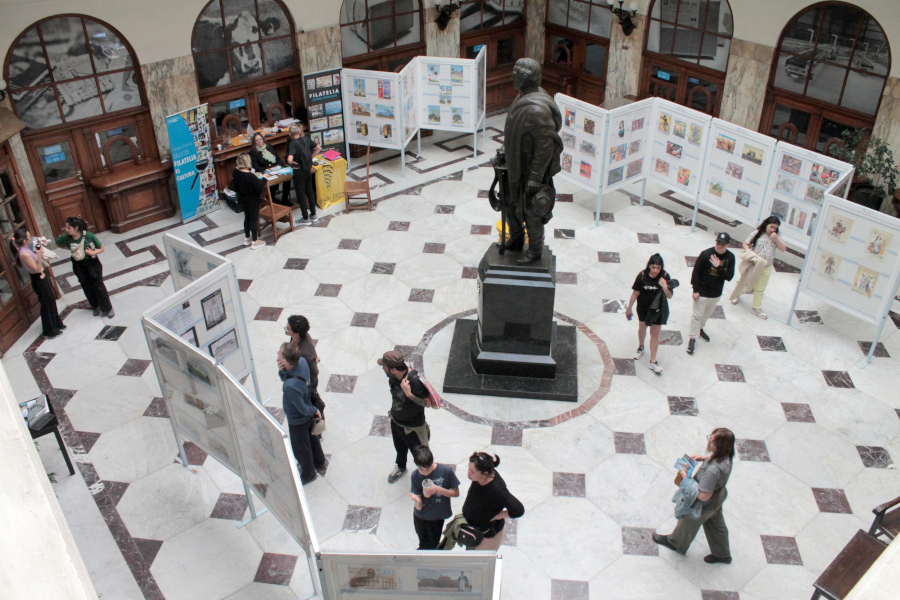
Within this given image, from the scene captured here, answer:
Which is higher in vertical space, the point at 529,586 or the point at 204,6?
the point at 204,6

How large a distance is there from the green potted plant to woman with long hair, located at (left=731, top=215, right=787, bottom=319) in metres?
2.10

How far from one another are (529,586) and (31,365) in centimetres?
577

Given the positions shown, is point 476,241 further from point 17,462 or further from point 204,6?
point 17,462

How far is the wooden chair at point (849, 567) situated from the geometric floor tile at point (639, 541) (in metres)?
1.25

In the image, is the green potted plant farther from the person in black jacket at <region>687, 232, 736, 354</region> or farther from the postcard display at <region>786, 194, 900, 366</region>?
the person in black jacket at <region>687, 232, 736, 354</region>

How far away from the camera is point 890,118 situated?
9367 millimetres

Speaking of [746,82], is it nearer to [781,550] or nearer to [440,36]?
[440,36]

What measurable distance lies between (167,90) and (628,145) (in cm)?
637

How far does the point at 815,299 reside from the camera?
8844 millimetres

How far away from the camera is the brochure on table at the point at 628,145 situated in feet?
32.7

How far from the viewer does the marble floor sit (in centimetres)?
583

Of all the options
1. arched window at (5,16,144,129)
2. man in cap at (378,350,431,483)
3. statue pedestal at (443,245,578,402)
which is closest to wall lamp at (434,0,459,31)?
arched window at (5,16,144,129)

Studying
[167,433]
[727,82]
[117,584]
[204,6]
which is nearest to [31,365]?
[167,433]

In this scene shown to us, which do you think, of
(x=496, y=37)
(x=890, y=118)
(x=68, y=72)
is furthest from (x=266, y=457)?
(x=496, y=37)
